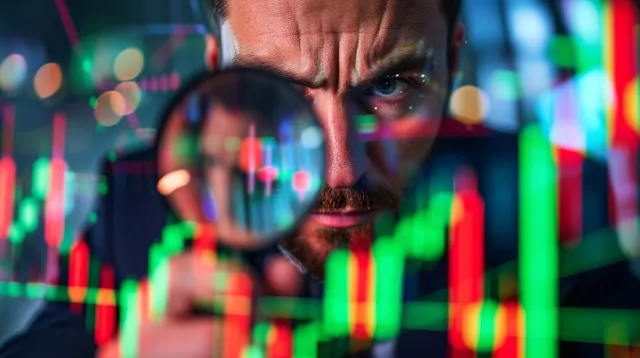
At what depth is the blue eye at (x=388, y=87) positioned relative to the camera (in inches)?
44.7

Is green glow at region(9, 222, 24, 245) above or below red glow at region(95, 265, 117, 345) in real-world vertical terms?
above

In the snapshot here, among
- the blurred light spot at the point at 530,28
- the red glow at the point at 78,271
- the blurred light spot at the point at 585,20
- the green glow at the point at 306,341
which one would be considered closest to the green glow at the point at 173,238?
the red glow at the point at 78,271

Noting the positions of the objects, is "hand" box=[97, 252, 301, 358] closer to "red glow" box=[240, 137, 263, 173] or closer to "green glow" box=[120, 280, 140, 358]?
"green glow" box=[120, 280, 140, 358]

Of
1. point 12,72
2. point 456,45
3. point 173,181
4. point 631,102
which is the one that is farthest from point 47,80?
point 631,102

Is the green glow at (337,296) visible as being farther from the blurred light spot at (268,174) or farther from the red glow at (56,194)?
the red glow at (56,194)

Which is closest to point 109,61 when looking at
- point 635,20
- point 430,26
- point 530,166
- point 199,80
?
point 199,80

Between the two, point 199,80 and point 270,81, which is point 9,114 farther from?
point 270,81

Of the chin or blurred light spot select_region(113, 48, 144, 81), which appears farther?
blurred light spot select_region(113, 48, 144, 81)

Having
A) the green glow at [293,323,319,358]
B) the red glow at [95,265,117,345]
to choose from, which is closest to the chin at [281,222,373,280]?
the green glow at [293,323,319,358]

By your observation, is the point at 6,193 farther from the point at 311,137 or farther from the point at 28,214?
the point at 311,137

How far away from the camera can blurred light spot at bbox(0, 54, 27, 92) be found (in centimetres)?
140

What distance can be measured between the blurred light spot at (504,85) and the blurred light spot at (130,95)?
2.80 feet

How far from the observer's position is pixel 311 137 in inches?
45.1

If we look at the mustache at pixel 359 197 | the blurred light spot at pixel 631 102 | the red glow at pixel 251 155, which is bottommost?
the mustache at pixel 359 197
